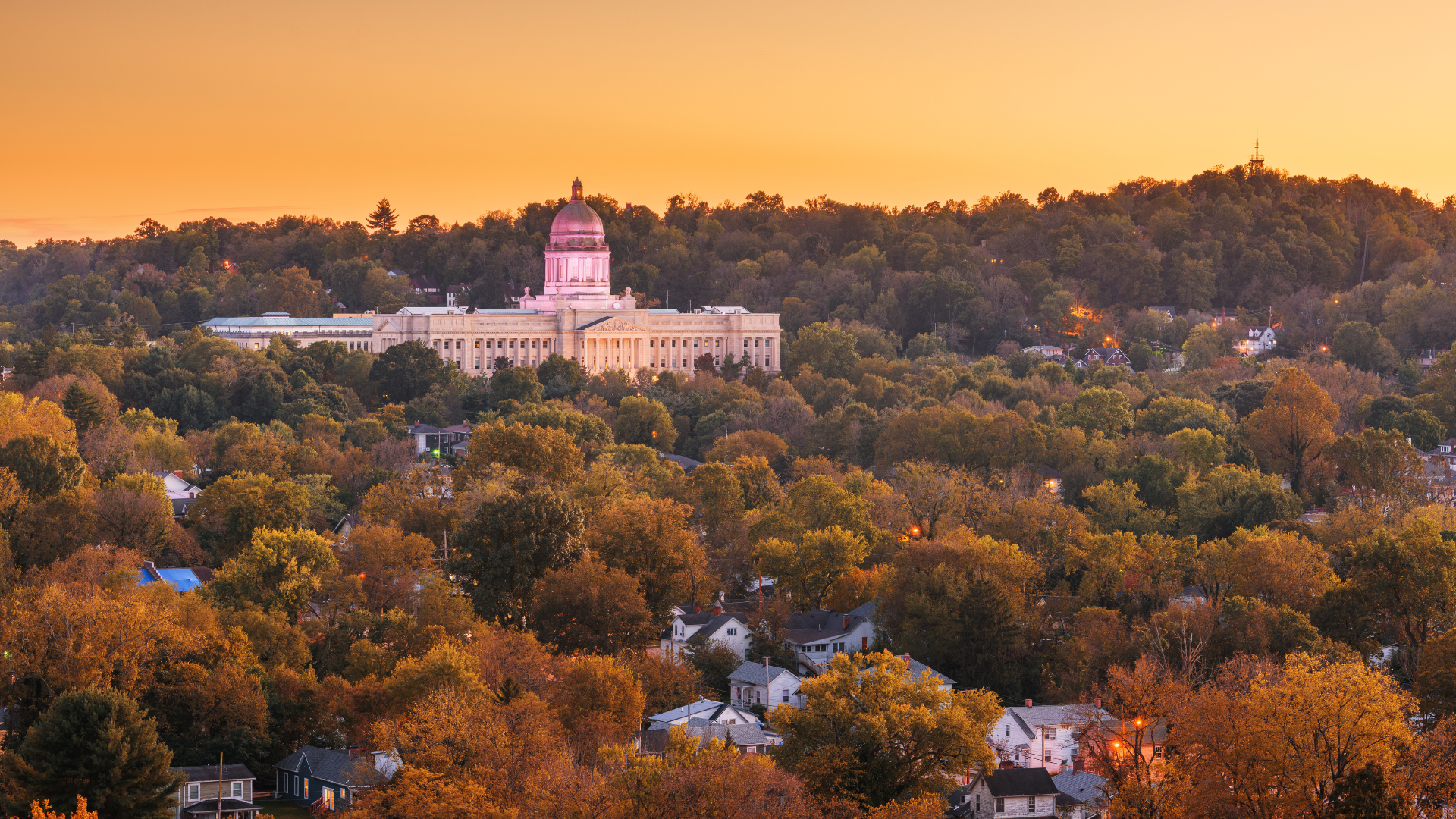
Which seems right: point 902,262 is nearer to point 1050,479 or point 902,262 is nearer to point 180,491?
point 1050,479

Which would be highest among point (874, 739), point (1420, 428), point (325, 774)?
point (874, 739)

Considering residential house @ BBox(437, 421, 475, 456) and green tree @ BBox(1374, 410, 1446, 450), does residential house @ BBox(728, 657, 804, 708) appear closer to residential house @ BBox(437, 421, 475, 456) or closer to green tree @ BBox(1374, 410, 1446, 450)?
residential house @ BBox(437, 421, 475, 456)

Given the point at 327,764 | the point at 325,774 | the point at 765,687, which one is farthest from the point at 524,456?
the point at 325,774

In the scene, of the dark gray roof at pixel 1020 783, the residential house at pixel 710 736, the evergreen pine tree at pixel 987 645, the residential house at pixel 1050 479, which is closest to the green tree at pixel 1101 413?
the residential house at pixel 1050 479

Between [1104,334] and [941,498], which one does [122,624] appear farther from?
[1104,334]

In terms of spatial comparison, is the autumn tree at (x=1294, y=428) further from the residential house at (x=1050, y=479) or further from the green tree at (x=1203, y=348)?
the green tree at (x=1203, y=348)

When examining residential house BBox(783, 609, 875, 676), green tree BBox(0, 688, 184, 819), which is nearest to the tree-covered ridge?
residential house BBox(783, 609, 875, 676)

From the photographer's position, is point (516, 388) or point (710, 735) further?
point (516, 388)
